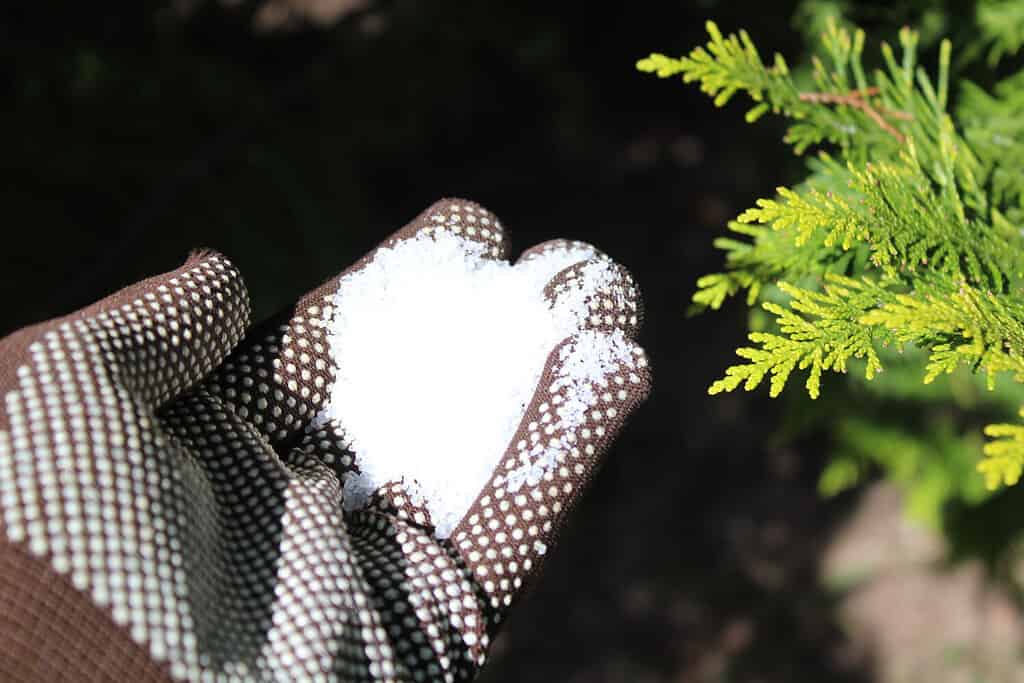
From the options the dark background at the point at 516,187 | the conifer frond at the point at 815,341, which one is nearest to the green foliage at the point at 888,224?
the conifer frond at the point at 815,341

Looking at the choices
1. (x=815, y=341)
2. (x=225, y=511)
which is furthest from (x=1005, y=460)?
(x=225, y=511)

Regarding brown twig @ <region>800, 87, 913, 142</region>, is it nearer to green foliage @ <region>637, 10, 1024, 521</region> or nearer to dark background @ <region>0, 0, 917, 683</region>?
green foliage @ <region>637, 10, 1024, 521</region>

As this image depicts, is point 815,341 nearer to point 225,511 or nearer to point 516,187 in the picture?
point 225,511

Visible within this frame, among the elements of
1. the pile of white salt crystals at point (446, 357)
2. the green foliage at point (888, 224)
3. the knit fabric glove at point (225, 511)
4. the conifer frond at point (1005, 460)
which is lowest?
the knit fabric glove at point (225, 511)

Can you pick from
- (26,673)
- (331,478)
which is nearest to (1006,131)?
(331,478)

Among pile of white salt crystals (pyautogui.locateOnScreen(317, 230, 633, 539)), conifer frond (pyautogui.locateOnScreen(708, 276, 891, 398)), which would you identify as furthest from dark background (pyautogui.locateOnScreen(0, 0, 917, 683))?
conifer frond (pyautogui.locateOnScreen(708, 276, 891, 398))

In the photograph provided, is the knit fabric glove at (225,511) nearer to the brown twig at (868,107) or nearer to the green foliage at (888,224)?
the green foliage at (888,224)
